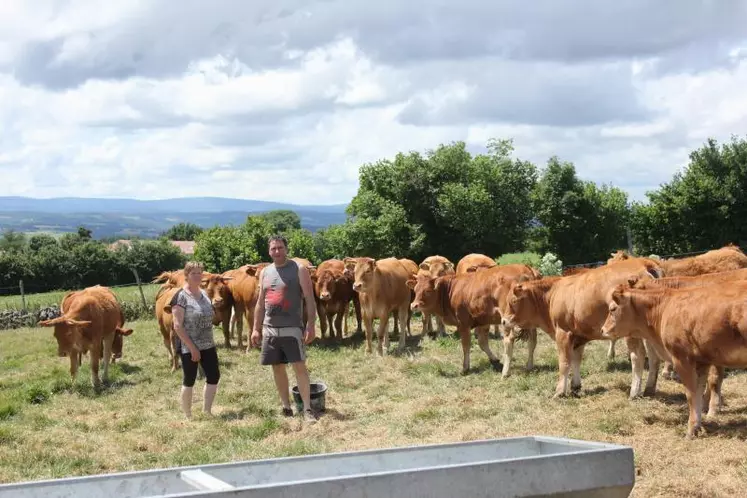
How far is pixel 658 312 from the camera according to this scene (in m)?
8.49

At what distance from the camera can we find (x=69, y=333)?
42.1ft

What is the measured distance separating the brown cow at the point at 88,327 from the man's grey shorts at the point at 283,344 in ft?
14.4

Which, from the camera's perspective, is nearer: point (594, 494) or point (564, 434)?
point (594, 494)

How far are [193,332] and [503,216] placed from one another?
22707 mm

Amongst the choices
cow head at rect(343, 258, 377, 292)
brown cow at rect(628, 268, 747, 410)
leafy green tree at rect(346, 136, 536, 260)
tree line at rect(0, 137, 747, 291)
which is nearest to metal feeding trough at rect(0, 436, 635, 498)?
brown cow at rect(628, 268, 747, 410)

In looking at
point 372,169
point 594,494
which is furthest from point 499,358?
point 372,169

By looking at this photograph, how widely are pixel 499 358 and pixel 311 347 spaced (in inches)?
174

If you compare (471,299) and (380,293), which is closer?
(471,299)

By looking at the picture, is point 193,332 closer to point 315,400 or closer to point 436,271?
point 315,400

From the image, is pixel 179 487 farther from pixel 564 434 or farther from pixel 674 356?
pixel 674 356

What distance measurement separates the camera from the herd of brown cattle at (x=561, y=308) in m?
7.95

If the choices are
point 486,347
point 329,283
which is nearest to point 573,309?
point 486,347

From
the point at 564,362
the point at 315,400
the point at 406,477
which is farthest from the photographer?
the point at 564,362

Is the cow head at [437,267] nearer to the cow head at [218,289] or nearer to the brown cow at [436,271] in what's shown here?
the brown cow at [436,271]
